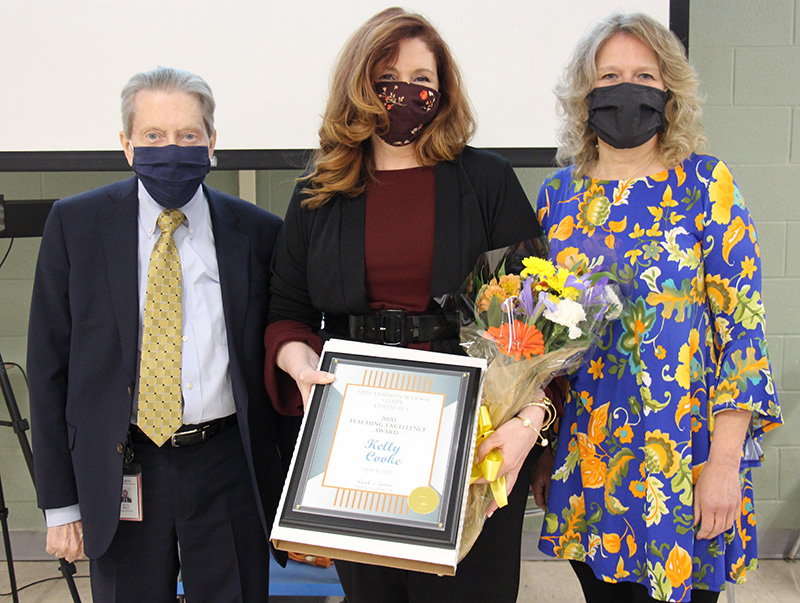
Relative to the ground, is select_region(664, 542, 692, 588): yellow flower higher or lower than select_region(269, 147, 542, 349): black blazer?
lower

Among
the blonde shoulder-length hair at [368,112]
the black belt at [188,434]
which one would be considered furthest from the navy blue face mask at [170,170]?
the black belt at [188,434]

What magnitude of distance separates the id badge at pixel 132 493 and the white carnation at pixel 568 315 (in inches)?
38.3

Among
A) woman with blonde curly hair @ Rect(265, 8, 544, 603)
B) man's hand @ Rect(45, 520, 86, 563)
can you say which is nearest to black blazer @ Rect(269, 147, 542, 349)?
woman with blonde curly hair @ Rect(265, 8, 544, 603)

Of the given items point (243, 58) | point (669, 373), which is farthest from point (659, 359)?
point (243, 58)

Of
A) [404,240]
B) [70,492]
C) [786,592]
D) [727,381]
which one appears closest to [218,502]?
[70,492]

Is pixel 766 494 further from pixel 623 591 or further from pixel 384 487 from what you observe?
pixel 384 487

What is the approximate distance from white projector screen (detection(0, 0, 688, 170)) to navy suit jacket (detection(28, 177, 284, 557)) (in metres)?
0.92

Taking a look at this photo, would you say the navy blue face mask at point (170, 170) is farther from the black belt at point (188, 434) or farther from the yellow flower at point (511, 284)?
the yellow flower at point (511, 284)

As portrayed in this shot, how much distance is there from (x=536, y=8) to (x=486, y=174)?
1.15m

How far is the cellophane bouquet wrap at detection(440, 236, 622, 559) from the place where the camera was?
1.11 m

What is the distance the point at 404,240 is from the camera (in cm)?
134

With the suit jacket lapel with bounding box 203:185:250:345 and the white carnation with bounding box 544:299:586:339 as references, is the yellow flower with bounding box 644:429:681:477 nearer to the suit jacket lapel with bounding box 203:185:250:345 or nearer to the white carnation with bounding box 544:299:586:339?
the white carnation with bounding box 544:299:586:339

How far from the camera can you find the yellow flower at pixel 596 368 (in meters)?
1.36

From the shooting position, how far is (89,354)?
1400 millimetres
